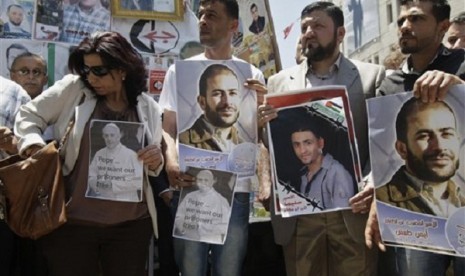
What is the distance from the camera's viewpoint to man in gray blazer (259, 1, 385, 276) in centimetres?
232

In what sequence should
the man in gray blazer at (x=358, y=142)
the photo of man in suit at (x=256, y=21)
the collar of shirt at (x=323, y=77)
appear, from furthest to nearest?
the photo of man in suit at (x=256, y=21) < the collar of shirt at (x=323, y=77) < the man in gray blazer at (x=358, y=142)

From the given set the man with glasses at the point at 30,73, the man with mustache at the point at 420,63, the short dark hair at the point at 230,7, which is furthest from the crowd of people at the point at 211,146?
the man with glasses at the point at 30,73

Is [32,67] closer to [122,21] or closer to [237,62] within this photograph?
[122,21]

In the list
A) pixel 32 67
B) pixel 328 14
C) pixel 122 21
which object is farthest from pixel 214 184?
pixel 122 21

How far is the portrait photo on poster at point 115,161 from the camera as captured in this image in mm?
2270

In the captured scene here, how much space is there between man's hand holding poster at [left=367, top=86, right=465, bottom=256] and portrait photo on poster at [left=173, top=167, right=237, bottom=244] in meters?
0.67

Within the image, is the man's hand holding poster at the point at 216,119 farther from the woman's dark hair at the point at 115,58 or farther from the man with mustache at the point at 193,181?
the woman's dark hair at the point at 115,58

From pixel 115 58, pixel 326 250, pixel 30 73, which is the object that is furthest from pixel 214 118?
pixel 30 73

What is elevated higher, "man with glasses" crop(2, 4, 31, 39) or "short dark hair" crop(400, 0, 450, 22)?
"man with glasses" crop(2, 4, 31, 39)

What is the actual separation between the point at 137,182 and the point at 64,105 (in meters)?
0.48

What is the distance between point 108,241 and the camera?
2.29 m

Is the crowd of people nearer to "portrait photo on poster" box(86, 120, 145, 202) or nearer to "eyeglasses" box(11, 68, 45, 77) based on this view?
"portrait photo on poster" box(86, 120, 145, 202)

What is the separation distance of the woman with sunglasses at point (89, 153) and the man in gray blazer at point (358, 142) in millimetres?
613

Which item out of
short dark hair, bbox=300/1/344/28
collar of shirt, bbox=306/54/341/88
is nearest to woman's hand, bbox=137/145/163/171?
collar of shirt, bbox=306/54/341/88
